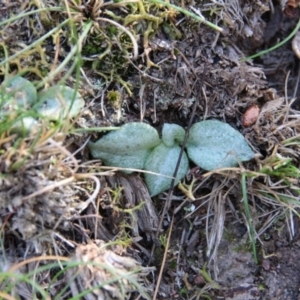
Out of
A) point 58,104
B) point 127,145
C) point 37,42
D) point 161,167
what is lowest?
point 161,167

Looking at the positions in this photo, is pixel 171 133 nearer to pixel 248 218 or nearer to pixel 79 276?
pixel 248 218

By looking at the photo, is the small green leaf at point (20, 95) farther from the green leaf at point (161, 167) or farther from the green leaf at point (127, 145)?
the green leaf at point (161, 167)

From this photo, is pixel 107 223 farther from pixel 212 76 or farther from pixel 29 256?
pixel 212 76

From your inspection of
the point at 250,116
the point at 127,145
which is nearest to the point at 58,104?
the point at 127,145

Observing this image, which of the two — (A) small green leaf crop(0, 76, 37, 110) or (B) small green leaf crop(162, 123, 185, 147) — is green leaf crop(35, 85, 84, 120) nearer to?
(A) small green leaf crop(0, 76, 37, 110)

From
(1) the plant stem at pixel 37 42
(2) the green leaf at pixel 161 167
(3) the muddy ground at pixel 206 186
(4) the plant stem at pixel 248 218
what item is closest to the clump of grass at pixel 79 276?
(3) the muddy ground at pixel 206 186

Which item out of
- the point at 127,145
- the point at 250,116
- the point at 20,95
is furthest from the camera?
the point at 250,116

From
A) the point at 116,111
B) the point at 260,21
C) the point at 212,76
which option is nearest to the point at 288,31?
the point at 260,21
